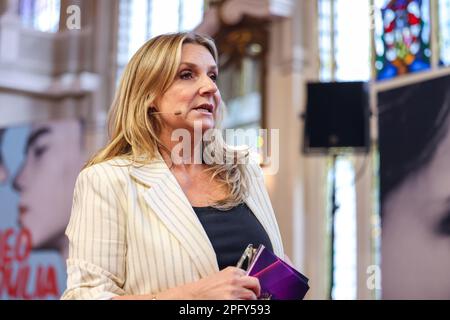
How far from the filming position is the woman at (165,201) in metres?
1.37

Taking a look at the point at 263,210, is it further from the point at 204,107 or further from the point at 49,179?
the point at 49,179

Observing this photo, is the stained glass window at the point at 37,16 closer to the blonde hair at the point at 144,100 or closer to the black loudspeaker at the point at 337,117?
the black loudspeaker at the point at 337,117

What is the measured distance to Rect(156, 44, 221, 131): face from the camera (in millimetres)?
1520

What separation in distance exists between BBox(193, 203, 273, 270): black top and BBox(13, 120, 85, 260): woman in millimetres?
5898

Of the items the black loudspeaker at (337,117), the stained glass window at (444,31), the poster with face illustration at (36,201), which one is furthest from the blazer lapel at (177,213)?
the poster with face illustration at (36,201)

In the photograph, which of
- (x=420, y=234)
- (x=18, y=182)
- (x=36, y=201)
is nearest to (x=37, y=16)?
(x=18, y=182)

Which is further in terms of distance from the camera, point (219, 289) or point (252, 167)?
point (252, 167)

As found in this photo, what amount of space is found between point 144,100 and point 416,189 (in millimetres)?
3240

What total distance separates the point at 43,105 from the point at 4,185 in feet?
8.17

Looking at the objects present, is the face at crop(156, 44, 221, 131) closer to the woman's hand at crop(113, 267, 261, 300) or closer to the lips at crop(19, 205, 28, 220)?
the woman's hand at crop(113, 267, 261, 300)

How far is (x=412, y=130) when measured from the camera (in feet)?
15.0

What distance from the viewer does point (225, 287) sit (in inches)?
50.9

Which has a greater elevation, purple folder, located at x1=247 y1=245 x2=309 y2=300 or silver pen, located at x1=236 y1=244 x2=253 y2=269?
silver pen, located at x1=236 y1=244 x2=253 y2=269

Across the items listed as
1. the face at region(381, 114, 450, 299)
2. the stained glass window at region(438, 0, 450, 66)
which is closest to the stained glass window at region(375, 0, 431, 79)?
the stained glass window at region(438, 0, 450, 66)
